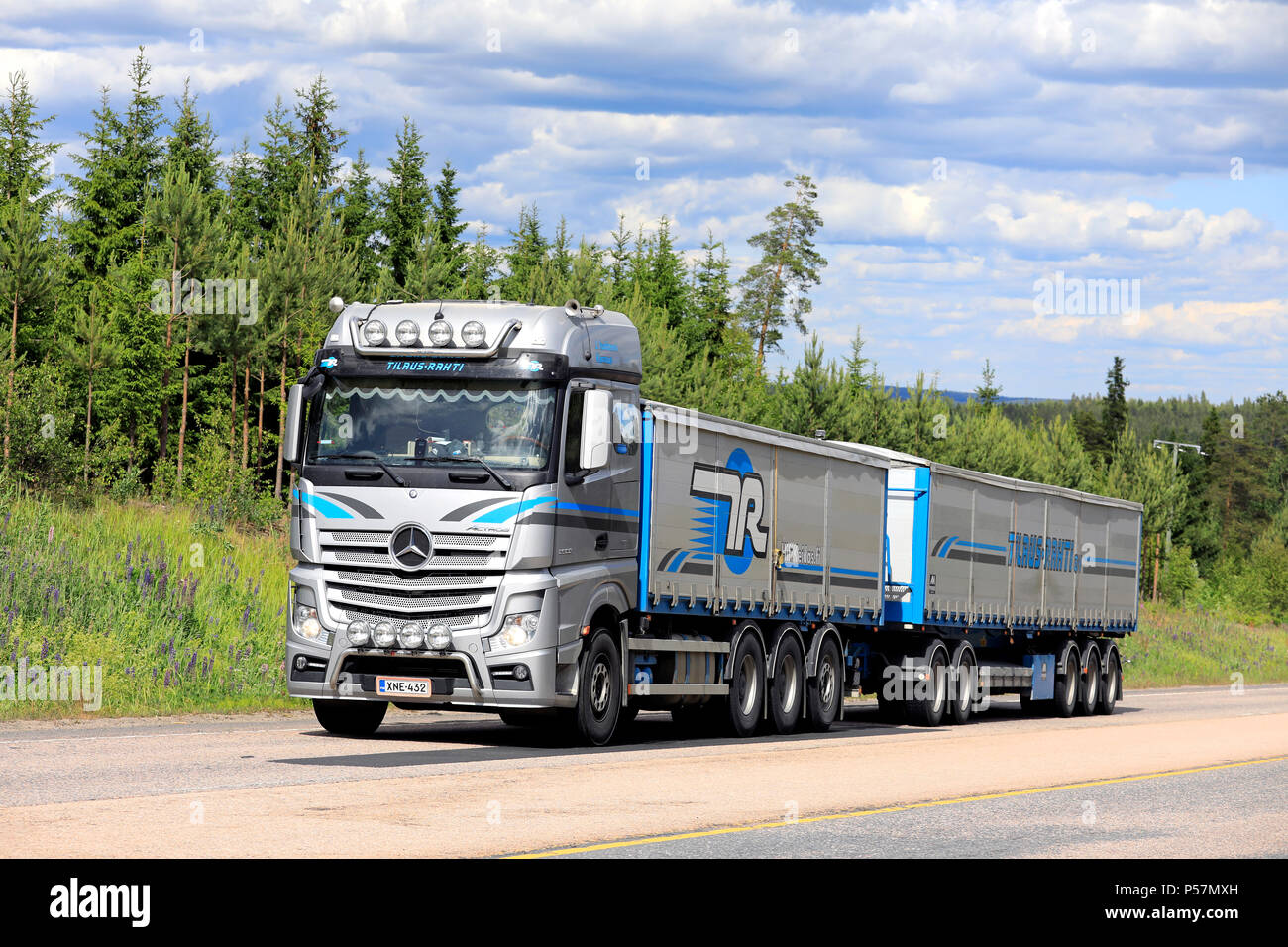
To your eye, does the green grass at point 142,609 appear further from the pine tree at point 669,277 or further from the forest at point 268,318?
the pine tree at point 669,277

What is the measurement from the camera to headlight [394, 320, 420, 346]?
1553 cm

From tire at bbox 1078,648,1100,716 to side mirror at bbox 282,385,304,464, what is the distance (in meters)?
19.4

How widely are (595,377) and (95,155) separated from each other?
5385 centimetres

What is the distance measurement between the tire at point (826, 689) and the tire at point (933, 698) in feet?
8.34

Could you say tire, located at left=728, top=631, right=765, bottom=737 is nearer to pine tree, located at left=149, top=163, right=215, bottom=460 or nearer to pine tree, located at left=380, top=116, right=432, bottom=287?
pine tree, located at left=149, top=163, right=215, bottom=460

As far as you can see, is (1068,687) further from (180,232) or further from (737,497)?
(180,232)

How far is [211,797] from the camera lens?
1070 centimetres

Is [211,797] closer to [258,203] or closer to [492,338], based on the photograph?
[492,338]

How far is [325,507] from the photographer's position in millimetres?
15320

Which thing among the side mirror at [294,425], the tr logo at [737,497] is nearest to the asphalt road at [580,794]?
the tr logo at [737,497]

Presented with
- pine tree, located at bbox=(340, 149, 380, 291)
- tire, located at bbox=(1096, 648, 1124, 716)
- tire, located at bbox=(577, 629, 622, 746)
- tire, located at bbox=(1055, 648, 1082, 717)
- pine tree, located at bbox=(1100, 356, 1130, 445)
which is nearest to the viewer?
tire, located at bbox=(577, 629, 622, 746)

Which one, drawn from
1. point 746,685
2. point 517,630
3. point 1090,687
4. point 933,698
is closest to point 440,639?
point 517,630

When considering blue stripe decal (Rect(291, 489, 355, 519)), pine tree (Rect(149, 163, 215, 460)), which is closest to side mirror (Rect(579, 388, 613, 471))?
blue stripe decal (Rect(291, 489, 355, 519))
